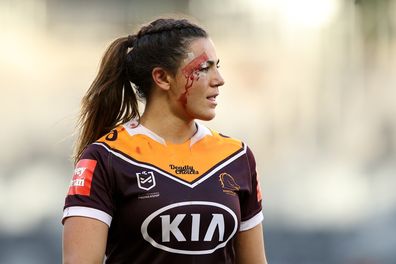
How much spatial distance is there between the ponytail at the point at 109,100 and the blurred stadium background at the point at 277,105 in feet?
13.5

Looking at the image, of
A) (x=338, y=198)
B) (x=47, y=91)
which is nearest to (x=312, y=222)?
(x=338, y=198)

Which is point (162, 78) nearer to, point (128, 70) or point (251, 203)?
point (128, 70)

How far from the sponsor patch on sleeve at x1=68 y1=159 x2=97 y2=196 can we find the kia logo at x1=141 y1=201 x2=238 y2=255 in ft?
0.66

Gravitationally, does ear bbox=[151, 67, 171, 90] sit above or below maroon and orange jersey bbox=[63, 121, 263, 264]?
above

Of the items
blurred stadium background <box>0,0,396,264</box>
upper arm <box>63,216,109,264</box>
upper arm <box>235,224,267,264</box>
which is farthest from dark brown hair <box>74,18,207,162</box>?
blurred stadium background <box>0,0,396,264</box>

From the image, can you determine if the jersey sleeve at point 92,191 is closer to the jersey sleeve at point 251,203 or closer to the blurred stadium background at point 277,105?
the jersey sleeve at point 251,203

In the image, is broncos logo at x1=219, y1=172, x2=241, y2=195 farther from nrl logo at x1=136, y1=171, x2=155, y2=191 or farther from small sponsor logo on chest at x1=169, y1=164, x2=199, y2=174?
nrl logo at x1=136, y1=171, x2=155, y2=191

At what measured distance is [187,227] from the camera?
281cm

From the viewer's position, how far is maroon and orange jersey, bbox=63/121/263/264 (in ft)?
9.18

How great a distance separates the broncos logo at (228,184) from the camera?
292cm

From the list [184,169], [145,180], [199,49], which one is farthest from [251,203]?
[199,49]

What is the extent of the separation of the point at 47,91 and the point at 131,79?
455 centimetres

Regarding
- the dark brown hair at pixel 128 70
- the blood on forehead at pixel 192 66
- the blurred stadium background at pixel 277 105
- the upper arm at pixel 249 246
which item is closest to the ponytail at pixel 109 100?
the dark brown hair at pixel 128 70

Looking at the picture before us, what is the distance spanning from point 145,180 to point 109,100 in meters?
0.37
